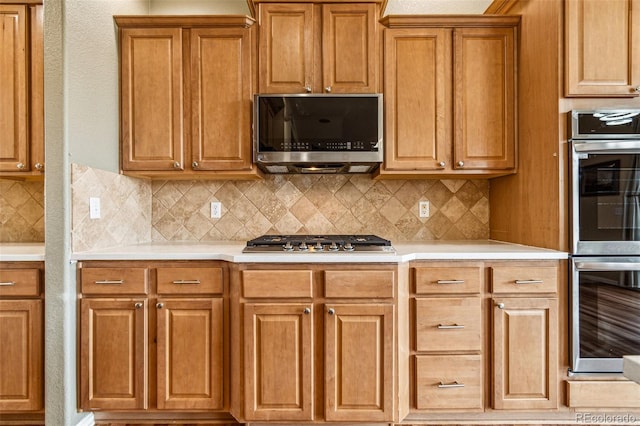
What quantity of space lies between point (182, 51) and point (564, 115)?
220 cm

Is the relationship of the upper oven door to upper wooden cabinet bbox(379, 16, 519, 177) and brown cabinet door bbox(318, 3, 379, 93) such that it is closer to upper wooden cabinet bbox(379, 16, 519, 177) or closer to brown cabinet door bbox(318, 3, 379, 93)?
upper wooden cabinet bbox(379, 16, 519, 177)

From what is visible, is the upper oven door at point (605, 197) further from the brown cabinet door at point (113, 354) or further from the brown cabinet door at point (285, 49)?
the brown cabinet door at point (113, 354)

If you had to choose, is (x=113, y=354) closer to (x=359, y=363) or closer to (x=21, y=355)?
(x=21, y=355)

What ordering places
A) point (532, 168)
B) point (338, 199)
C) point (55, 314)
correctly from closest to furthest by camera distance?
point (55, 314) < point (532, 168) < point (338, 199)

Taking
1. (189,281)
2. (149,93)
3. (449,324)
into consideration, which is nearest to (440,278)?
(449,324)

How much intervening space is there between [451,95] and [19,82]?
253 cm

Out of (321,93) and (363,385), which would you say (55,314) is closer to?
(363,385)

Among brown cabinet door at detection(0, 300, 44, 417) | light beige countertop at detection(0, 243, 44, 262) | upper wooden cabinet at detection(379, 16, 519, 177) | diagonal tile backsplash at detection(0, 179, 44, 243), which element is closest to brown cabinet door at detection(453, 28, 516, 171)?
upper wooden cabinet at detection(379, 16, 519, 177)

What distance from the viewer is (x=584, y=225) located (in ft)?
6.21

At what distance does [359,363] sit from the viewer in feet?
6.00

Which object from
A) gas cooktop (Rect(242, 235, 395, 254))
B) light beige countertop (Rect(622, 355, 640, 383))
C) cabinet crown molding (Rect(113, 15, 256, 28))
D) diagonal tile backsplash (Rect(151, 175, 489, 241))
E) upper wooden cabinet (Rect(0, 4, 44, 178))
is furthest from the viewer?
diagonal tile backsplash (Rect(151, 175, 489, 241))

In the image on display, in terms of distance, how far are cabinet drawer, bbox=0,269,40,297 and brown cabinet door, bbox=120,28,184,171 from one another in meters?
0.75

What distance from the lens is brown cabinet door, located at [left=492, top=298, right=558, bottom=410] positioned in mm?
1904

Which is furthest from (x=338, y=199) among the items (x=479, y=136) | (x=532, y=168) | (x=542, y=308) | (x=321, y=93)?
(x=542, y=308)
